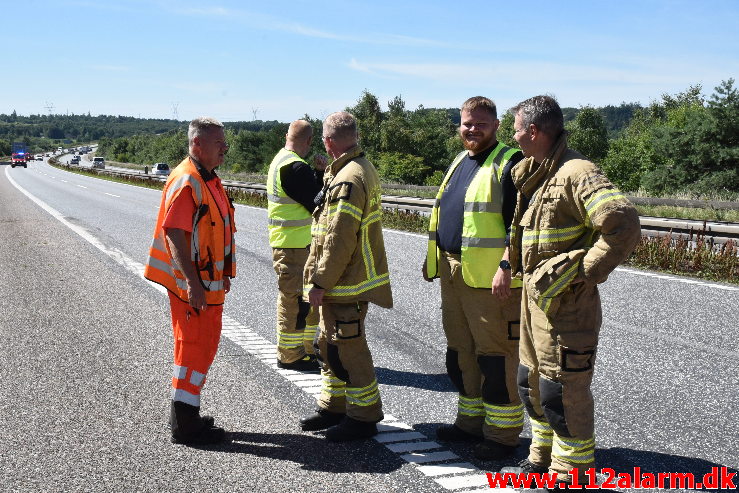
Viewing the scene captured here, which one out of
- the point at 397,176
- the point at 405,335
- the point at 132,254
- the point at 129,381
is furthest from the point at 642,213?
the point at 397,176

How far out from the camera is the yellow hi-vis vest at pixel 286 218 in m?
5.89

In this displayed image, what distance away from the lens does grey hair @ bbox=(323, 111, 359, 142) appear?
4371mm

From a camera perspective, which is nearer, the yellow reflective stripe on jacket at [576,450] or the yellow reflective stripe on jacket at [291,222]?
the yellow reflective stripe on jacket at [576,450]

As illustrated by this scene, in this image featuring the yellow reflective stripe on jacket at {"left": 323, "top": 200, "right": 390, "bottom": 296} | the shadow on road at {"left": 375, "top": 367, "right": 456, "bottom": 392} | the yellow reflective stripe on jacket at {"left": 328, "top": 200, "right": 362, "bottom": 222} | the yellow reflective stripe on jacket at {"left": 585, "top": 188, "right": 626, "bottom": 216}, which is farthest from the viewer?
the shadow on road at {"left": 375, "top": 367, "right": 456, "bottom": 392}

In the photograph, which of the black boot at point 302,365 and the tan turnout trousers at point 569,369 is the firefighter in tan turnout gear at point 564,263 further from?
the black boot at point 302,365

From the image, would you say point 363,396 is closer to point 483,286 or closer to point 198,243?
point 483,286

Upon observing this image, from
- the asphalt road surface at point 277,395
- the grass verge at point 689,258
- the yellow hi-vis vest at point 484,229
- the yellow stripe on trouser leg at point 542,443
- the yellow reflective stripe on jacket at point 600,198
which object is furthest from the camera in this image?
the grass verge at point 689,258

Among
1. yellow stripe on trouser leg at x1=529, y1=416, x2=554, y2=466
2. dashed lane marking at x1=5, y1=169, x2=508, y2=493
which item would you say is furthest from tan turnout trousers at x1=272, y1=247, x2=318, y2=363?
yellow stripe on trouser leg at x1=529, y1=416, x2=554, y2=466

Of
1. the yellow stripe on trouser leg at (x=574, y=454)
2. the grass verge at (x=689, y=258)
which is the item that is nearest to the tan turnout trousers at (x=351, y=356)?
the yellow stripe on trouser leg at (x=574, y=454)

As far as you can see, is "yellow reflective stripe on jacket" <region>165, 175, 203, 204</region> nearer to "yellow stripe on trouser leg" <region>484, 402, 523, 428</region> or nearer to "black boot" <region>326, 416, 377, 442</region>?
"black boot" <region>326, 416, 377, 442</region>

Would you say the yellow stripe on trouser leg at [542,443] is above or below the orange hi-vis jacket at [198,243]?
below

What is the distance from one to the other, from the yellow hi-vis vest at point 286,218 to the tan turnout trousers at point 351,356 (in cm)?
155

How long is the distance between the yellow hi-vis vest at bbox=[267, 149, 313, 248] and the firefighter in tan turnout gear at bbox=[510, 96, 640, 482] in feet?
8.66

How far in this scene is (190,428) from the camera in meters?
4.29
